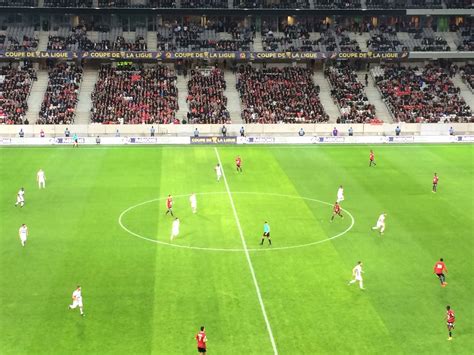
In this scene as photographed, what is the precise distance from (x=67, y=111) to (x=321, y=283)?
55764 mm

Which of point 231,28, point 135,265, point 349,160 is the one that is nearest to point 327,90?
point 231,28

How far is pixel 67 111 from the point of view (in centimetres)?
8106

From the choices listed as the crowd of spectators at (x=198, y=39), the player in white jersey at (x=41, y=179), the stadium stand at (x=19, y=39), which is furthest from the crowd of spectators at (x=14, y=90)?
the player in white jersey at (x=41, y=179)

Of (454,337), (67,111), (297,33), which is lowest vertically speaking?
(454,337)

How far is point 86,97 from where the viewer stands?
8525cm

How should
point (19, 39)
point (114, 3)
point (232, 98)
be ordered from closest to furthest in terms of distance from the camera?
point (232, 98) < point (19, 39) < point (114, 3)

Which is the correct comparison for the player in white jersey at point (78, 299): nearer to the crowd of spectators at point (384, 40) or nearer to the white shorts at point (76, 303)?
the white shorts at point (76, 303)

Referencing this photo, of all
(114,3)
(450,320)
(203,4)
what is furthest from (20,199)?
(203,4)

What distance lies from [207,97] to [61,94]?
712 inches

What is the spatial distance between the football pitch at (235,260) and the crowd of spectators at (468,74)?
35.6 metres

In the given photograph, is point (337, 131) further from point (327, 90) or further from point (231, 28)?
point (231, 28)

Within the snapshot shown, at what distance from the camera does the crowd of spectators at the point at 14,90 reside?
79812 mm

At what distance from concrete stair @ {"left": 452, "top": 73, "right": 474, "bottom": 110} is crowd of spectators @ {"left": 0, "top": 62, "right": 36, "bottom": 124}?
55931mm

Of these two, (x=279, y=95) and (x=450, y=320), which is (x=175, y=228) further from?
(x=279, y=95)
